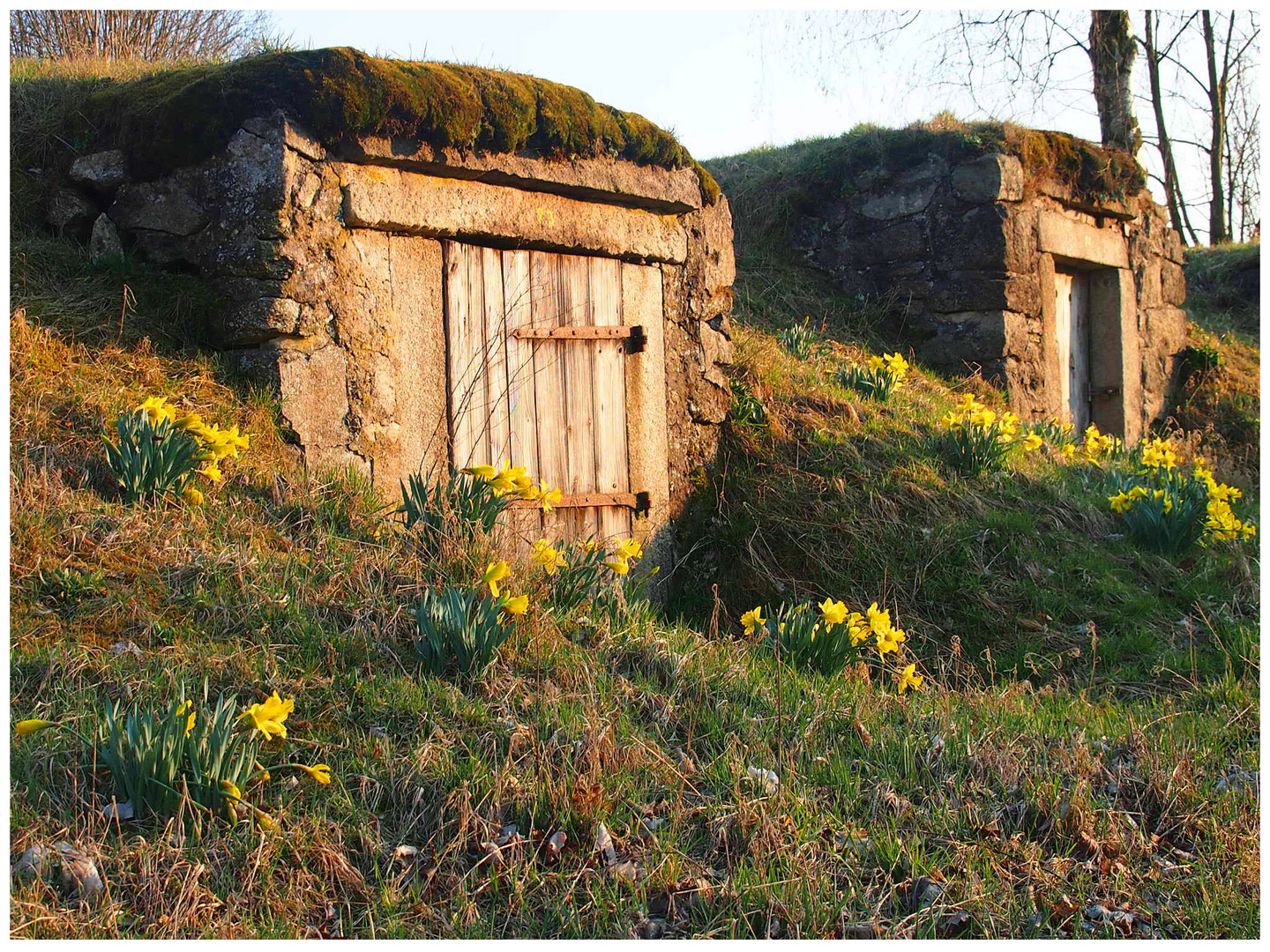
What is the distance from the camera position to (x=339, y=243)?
15.3 ft

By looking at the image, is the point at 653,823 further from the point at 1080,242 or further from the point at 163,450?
the point at 1080,242

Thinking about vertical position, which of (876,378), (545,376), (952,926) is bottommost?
(952,926)

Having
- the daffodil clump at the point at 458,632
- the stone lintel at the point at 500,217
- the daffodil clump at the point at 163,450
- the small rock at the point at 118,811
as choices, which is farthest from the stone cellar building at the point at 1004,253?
the small rock at the point at 118,811

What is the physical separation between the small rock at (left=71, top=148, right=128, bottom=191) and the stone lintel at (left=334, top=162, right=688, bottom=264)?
115cm

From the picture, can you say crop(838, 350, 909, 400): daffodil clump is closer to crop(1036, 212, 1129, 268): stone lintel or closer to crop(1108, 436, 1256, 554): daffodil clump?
crop(1108, 436, 1256, 554): daffodil clump

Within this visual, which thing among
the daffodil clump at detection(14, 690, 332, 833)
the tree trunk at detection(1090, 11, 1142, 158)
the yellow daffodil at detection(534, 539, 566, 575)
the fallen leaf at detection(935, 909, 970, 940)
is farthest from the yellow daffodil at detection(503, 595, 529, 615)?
the tree trunk at detection(1090, 11, 1142, 158)

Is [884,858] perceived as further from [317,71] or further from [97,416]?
[317,71]

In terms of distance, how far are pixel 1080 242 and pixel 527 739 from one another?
25.5 feet

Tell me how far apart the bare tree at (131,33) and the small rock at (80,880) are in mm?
8555

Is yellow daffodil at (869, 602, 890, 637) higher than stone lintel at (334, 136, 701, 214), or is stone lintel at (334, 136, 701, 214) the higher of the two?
stone lintel at (334, 136, 701, 214)

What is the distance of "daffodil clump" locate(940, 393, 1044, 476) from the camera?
6.35 metres

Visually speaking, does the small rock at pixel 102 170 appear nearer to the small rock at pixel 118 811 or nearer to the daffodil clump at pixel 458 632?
the daffodil clump at pixel 458 632

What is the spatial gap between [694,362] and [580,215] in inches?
46.6

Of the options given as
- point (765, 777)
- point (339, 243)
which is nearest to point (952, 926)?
point (765, 777)
